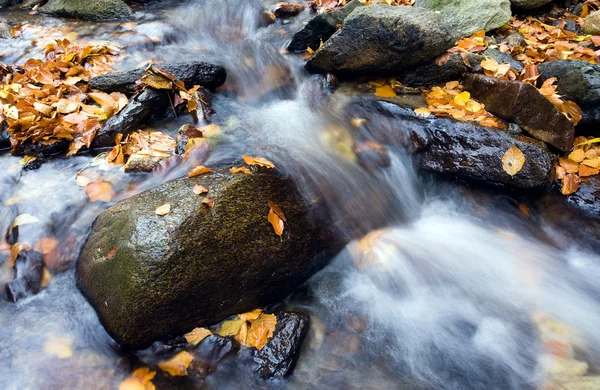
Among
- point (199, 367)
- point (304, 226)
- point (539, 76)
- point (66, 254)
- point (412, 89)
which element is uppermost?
point (539, 76)

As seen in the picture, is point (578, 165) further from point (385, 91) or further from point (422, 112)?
point (385, 91)

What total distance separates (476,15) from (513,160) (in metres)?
2.85

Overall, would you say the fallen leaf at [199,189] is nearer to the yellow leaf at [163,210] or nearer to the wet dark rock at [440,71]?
the yellow leaf at [163,210]

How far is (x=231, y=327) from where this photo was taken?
2908mm

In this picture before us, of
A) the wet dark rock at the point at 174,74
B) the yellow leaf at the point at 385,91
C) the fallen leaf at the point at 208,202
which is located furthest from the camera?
the yellow leaf at the point at 385,91

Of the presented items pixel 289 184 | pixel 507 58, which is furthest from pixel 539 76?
pixel 289 184

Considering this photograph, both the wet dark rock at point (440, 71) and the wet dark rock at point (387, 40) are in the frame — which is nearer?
the wet dark rock at point (387, 40)

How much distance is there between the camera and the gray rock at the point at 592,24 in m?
5.34

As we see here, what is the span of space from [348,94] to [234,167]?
7.82 feet

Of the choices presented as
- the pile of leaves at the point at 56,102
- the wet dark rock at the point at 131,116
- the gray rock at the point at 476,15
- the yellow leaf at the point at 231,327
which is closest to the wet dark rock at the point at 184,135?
the wet dark rock at the point at 131,116

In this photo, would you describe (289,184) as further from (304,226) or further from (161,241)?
(161,241)

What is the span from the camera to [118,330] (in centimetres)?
269

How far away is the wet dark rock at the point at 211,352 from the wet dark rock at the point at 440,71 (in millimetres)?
3884

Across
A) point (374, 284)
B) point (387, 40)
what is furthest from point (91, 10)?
point (374, 284)
